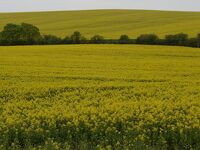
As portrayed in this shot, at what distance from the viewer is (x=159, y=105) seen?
14852 mm

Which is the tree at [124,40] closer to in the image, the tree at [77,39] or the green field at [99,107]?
the tree at [77,39]

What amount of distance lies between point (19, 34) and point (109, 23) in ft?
69.0

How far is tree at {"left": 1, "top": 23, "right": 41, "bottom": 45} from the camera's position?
5555cm

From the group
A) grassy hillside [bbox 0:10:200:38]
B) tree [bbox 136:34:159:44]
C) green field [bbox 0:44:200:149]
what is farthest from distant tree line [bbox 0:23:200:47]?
green field [bbox 0:44:200:149]

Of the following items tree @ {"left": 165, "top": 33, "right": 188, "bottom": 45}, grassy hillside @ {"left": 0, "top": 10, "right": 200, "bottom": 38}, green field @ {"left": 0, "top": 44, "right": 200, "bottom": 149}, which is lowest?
green field @ {"left": 0, "top": 44, "right": 200, "bottom": 149}

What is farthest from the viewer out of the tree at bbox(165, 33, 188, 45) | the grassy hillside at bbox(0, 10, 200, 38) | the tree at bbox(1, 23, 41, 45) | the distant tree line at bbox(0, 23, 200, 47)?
the grassy hillside at bbox(0, 10, 200, 38)

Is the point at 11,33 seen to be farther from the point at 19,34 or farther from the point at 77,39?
the point at 77,39

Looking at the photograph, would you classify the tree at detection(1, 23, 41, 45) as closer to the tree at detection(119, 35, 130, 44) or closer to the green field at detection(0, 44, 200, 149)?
the tree at detection(119, 35, 130, 44)

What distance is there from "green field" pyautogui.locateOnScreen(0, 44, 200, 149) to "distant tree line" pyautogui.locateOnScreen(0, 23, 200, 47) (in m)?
21.3

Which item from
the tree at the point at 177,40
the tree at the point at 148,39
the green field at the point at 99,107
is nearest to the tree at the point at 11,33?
the tree at the point at 148,39

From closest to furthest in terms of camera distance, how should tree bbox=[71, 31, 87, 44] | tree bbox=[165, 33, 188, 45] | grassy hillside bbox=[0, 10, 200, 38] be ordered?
tree bbox=[165, 33, 188, 45] → tree bbox=[71, 31, 87, 44] → grassy hillside bbox=[0, 10, 200, 38]

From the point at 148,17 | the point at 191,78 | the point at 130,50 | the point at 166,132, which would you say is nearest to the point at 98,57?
the point at 130,50

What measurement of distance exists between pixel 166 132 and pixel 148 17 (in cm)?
7279

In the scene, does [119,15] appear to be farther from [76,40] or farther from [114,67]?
[114,67]
